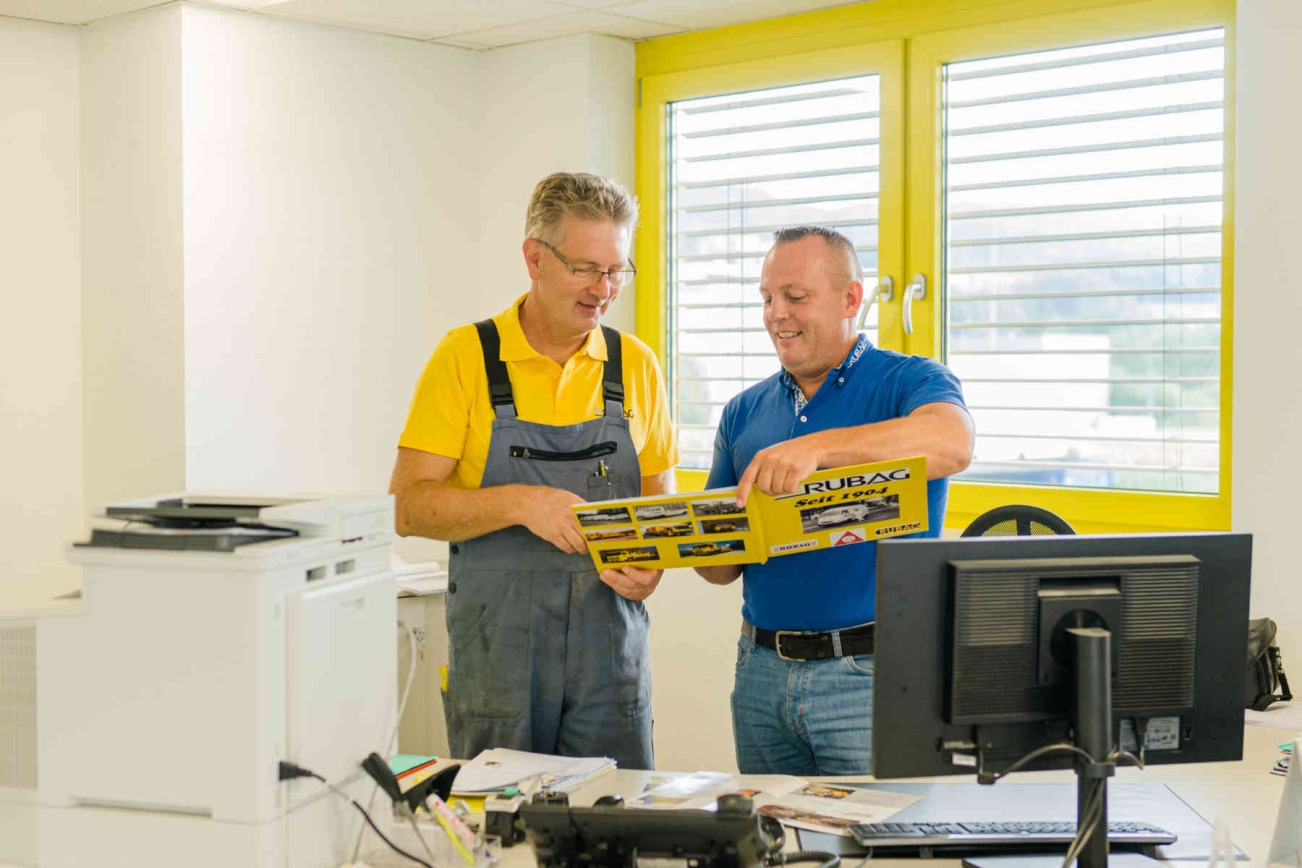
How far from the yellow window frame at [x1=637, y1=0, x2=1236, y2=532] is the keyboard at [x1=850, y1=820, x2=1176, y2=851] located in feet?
5.51

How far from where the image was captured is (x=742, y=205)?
434 centimetres

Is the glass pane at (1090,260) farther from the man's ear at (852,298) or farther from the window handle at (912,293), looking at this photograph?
the man's ear at (852,298)

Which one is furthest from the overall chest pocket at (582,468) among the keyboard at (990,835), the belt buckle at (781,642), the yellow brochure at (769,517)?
the keyboard at (990,835)

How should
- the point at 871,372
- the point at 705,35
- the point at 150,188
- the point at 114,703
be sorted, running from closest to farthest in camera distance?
1. the point at 114,703
2. the point at 871,372
3. the point at 150,188
4. the point at 705,35

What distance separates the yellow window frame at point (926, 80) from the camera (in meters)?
3.38

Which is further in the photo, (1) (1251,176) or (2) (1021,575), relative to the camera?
(1) (1251,176)

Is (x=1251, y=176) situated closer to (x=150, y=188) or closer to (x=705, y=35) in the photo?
(x=705, y=35)

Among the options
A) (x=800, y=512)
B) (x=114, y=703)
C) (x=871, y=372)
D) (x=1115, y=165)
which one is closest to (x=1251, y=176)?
(x=1115, y=165)

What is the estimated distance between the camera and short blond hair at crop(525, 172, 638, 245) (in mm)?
2613

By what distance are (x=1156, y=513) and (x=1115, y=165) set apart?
3.09 ft

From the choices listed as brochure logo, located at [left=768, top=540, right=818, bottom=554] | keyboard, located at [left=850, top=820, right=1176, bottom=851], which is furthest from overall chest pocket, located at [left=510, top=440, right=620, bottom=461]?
keyboard, located at [left=850, top=820, right=1176, bottom=851]

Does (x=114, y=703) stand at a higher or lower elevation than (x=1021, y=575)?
lower

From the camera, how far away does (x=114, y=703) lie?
1.72 meters

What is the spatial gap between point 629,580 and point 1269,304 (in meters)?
1.76
